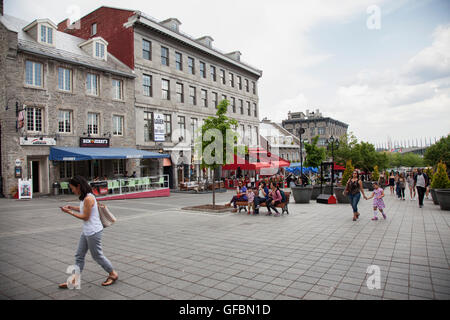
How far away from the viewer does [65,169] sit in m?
21.3

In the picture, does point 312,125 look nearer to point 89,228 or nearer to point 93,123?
point 93,123

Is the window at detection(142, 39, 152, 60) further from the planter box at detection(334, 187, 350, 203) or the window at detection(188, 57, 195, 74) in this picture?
the planter box at detection(334, 187, 350, 203)

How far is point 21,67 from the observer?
1856cm

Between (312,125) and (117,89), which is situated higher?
(312,125)

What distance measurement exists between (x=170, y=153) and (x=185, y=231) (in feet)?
67.4

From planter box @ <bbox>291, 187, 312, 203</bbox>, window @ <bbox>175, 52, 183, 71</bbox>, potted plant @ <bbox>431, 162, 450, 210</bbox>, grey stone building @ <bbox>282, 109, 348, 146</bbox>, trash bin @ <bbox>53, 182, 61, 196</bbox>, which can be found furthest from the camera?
grey stone building @ <bbox>282, 109, 348, 146</bbox>

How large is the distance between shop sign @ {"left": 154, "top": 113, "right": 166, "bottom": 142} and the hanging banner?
11219mm

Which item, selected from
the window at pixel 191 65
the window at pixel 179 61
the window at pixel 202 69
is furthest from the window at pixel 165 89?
the window at pixel 202 69

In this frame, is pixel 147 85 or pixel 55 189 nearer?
pixel 55 189

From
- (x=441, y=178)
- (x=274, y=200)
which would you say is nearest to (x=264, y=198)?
(x=274, y=200)

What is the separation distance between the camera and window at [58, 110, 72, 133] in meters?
20.7

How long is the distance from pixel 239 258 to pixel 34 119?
61.7 ft

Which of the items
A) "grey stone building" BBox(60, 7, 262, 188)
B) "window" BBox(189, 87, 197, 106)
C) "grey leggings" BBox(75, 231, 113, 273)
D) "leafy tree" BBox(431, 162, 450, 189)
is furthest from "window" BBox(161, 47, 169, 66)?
"grey leggings" BBox(75, 231, 113, 273)
